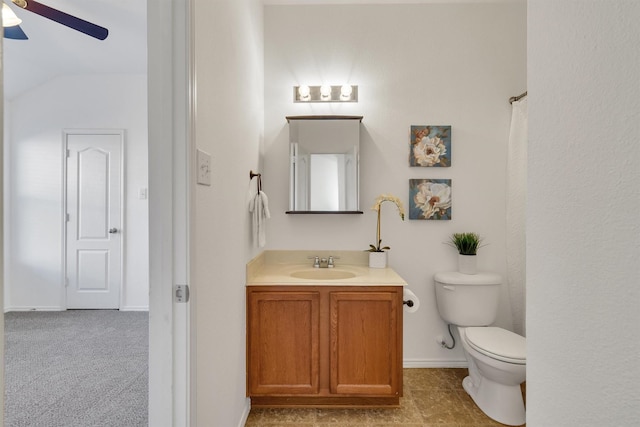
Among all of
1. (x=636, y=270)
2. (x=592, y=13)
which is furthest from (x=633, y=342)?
(x=592, y=13)

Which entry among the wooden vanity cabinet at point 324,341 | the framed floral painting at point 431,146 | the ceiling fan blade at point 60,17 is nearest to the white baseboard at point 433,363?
the wooden vanity cabinet at point 324,341

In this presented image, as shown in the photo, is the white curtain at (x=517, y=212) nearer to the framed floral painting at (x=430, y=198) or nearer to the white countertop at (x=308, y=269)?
the framed floral painting at (x=430, y=198)

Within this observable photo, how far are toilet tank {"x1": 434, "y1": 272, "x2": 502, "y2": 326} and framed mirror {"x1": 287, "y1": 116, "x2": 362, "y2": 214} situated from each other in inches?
36.2

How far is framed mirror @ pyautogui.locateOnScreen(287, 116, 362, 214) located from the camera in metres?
2.45

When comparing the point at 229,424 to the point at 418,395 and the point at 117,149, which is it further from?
the point at 117,149

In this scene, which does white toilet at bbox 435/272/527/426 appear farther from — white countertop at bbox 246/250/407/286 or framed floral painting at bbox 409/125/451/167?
framed floral painting at bbox 409/125/451/167

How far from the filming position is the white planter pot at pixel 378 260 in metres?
2.39

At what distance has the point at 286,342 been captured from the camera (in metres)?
1.92

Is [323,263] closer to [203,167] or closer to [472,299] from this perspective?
[472,299]

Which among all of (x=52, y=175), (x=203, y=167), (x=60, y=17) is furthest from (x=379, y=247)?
(x=52, y=175)

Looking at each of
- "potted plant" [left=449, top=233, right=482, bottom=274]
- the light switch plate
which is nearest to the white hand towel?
the light switch plate

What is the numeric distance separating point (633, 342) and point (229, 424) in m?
1.55

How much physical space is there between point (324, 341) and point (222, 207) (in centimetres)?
100

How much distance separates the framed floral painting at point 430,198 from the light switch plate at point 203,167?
1.65 metres
